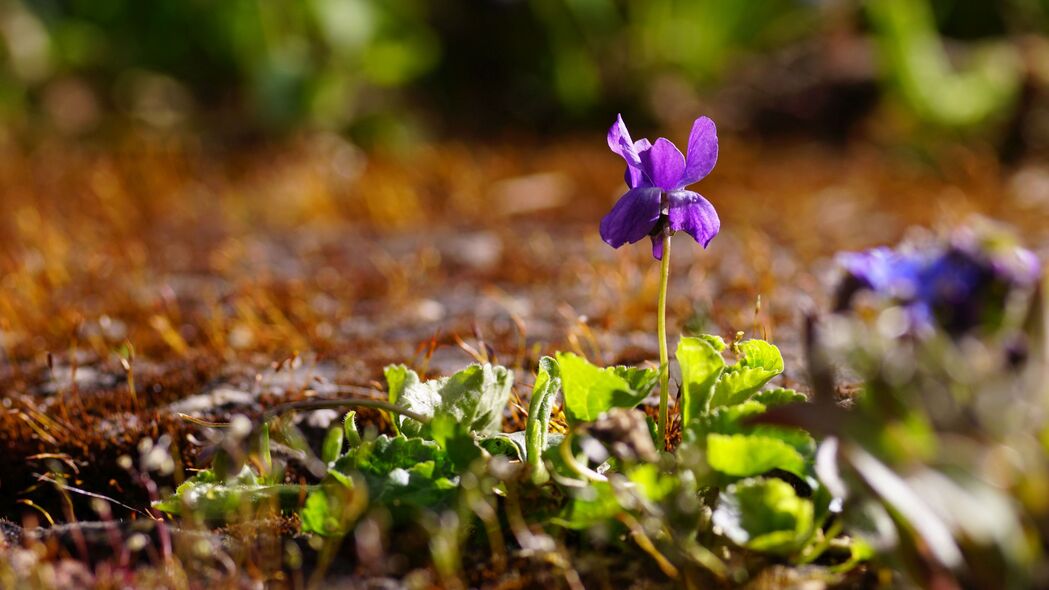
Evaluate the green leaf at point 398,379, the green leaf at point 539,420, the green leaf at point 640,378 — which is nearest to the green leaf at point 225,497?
the green leaf at point 398,379

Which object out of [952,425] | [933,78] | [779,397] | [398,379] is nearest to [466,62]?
[933,78]

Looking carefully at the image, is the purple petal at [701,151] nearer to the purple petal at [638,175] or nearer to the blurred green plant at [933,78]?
the purple petal at [638,175]

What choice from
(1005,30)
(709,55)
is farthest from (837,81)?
(1005,30)

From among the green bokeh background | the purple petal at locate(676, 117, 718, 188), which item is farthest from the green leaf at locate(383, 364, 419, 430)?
the green bokeh background

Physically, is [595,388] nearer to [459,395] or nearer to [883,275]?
[459,395]

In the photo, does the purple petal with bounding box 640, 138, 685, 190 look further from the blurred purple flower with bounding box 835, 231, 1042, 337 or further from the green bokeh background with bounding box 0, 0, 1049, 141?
the green bokeh background with bounding box 0, 0, 1049, 141

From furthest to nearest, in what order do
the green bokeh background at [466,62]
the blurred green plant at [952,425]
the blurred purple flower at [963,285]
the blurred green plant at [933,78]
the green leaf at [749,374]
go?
the green bokeh background at [466,62] → the blurred green plant at [933,78] → the green leaf at [749,374] → the blurred purple flower at [963,285] → the blurred green plant at [952,425]
